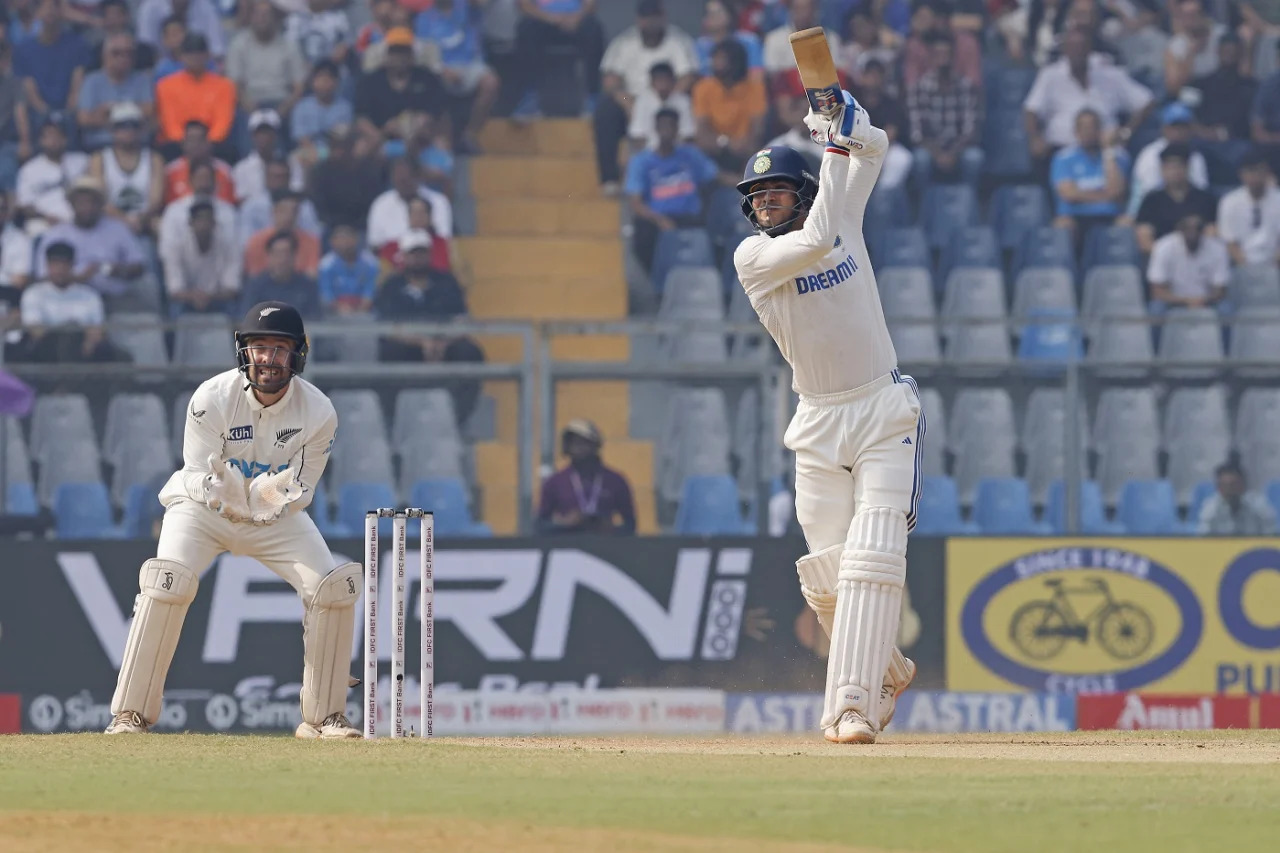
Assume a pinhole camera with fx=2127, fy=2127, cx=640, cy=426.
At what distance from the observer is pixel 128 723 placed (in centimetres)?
951

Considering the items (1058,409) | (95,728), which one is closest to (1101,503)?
(1058,409)

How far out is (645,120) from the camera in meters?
17.8

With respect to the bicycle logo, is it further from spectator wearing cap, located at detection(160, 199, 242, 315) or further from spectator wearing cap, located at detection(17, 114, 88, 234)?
spectator wearing cap, located at detection(17, 114, 88, 234)

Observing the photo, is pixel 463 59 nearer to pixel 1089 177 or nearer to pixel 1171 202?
pixel 1089 177

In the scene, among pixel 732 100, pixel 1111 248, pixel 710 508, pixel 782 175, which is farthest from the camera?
pixel 732 100

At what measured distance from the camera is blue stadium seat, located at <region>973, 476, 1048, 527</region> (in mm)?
13945

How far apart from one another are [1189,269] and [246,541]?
9.13m

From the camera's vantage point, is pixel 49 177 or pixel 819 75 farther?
pixel 49 177

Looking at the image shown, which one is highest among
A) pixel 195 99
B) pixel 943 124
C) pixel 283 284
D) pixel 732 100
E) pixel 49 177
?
pixel 732 100

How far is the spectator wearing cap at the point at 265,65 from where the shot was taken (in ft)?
59.1

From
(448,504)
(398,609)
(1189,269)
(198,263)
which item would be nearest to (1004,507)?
(1189,269)

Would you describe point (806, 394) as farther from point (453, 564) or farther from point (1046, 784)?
point (453, 564)

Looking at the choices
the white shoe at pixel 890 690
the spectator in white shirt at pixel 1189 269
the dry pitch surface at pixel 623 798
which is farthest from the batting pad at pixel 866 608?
the spectator in white shirt at pixel 1189 269

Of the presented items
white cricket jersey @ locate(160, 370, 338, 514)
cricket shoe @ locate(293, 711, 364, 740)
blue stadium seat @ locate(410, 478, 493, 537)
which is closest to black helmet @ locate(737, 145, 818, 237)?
white cricket jersey @ locate(160, 370, 338, 514)
